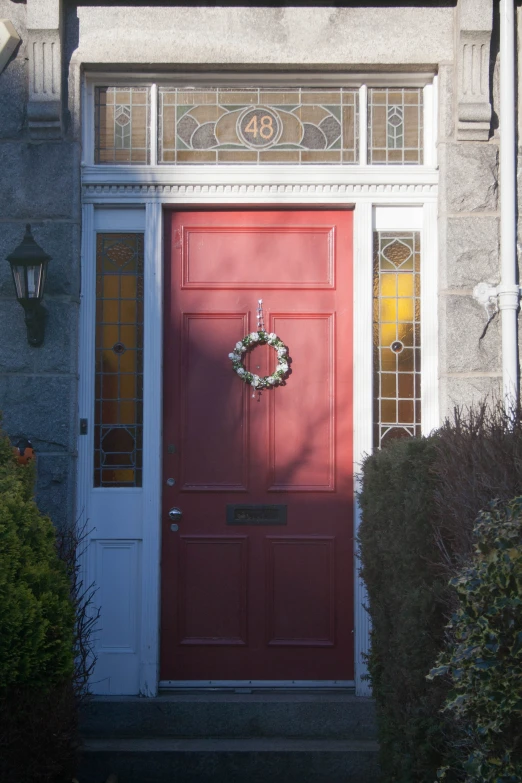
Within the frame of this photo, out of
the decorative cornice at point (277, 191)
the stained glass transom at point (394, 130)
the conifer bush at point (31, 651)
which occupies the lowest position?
the conifer bush at point (31, 651)

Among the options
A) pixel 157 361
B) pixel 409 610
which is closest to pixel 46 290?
pixel 157 361

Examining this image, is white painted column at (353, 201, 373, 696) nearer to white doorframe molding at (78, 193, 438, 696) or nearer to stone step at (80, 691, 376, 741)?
white doorframe molding at (78, 193, 438, 696)

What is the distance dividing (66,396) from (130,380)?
1.26ft

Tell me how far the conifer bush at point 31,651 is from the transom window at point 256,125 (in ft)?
8.05

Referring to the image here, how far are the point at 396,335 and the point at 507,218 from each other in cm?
89

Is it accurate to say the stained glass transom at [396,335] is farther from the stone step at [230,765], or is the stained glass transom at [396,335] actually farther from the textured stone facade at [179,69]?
the stone step at [230,765]

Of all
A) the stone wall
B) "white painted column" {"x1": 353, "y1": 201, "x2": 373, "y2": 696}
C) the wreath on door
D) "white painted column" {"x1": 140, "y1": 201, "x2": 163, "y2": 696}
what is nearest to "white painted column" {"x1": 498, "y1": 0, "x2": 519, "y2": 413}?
"white painted column" {"x1": 353, "y1": 201, "x2": 373, "y2": 696}

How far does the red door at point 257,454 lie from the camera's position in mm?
5301

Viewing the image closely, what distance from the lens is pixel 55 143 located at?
17.5ft

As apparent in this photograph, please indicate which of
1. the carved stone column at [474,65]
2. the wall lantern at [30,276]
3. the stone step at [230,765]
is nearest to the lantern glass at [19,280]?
the wall lantern at [30,276]

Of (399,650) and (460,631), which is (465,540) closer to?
(460,631)

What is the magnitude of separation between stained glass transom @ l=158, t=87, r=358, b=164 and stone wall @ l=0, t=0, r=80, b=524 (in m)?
0.65

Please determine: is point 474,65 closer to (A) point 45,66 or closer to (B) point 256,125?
(B) point 256,125

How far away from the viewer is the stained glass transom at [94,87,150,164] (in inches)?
216
